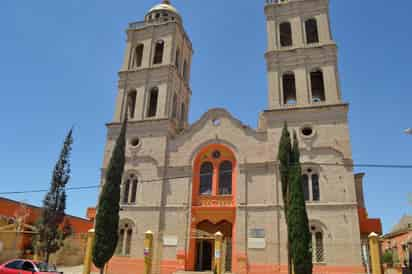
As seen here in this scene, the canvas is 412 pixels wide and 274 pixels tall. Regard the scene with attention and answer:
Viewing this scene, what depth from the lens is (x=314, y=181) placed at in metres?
22.1

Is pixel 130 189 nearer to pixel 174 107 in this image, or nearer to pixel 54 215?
pixel 54 215

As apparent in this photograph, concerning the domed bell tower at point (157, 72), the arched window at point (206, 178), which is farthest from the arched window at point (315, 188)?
the domed bell tower at point (157, 72)

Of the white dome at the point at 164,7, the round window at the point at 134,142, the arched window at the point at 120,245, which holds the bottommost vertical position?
the arched window at the point at 120,245

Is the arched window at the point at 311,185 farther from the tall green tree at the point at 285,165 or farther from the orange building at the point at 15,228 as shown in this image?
the orange building at the point at 15,228

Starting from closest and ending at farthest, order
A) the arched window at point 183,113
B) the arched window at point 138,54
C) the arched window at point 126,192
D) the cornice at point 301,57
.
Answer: the arched window at point 126,192 → the cornice at point 301,57 → the arched window at point 183,113 → the arched window at point 138,54

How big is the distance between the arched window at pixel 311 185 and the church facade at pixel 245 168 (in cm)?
7

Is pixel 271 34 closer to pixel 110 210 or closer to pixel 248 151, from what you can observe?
pixel 248 151

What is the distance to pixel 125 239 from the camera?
23.9 meters

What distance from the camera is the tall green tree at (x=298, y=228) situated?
16.4 metres

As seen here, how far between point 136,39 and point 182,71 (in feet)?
17.4

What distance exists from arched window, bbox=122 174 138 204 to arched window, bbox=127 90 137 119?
21.3 ft

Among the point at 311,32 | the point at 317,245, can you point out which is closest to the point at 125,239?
the point at 317,245

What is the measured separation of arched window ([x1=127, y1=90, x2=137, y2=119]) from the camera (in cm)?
2985

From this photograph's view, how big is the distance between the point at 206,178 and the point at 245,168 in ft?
10.7
